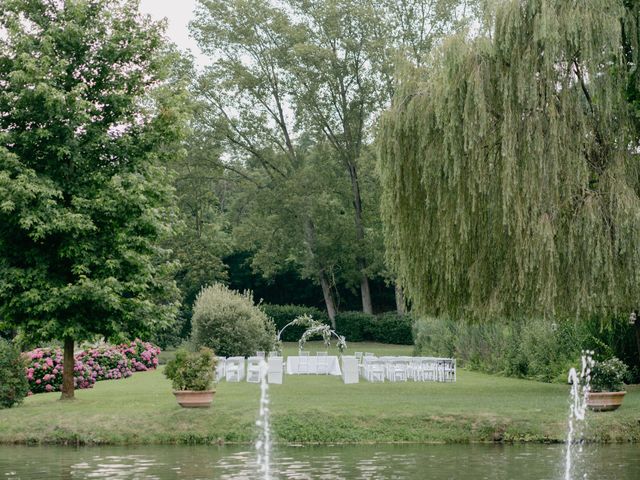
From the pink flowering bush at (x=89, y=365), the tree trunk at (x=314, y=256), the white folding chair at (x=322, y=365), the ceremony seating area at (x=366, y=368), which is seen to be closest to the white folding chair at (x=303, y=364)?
the ceremony seating area at (x=366, y=368)

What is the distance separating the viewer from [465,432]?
19594mm

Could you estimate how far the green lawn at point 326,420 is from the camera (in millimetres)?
19562

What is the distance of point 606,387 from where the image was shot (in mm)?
21062

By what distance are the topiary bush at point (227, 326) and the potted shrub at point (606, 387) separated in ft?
57.4

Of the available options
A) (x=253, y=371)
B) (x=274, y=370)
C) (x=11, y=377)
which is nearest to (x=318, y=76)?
(x=253, y=371)

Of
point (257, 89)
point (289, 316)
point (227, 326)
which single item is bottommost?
point (227, 326)

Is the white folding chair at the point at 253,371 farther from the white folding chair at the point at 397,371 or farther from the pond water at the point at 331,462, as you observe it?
the pond water at the point at 331,462

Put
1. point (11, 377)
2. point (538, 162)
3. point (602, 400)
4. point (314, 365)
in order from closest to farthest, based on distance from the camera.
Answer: point (602, 400)
point (538, 162)
point (11, 377)
point (314, 365)

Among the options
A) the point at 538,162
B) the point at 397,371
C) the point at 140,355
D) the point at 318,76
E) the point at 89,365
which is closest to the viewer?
the point at 538,162

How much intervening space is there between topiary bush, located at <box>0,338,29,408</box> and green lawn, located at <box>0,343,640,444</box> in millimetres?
402

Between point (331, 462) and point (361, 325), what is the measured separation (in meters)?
39.7

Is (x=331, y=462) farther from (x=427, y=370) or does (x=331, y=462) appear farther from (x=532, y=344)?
(x=532, y=344)

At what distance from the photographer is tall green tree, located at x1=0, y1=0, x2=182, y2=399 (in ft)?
74.7

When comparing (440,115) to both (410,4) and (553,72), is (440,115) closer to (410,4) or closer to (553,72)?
(553,72)
